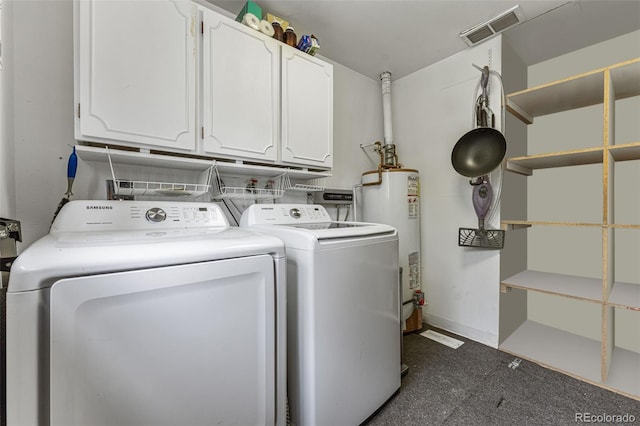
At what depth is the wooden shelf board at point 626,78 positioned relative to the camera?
5.16 ft

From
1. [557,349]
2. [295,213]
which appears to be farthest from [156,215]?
[557,349]

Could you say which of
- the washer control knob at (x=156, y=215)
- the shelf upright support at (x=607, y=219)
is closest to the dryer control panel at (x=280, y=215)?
the washer control knob at (x=156, y=215)

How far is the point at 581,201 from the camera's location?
2.27 m

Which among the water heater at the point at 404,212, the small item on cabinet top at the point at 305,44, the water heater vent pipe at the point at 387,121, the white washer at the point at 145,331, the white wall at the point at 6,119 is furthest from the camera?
the water heater vent pipe at the point at 387,121

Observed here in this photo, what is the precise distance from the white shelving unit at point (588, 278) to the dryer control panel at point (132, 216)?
7.29 feet

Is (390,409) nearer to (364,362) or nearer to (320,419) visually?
(364,362)

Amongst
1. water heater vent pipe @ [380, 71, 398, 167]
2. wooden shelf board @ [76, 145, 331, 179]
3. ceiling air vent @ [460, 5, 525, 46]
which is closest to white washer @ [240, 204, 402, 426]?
wooden shelf board @ [76, 145, 331, 179]

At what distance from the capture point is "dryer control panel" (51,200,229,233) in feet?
3.83

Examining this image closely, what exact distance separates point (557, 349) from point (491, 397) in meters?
0.95

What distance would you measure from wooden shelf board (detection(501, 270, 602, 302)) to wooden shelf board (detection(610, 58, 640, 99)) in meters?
1.40

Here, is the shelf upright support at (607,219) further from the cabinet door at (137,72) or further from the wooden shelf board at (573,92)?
the cabinet door at (137,72)

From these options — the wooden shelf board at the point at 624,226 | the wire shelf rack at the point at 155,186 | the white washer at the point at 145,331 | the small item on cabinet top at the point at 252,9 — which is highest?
the small item on cabinet top at the point at 252,9

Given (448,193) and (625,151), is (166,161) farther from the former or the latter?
(625,151)

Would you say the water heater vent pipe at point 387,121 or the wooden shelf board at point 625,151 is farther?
the water heater vent pipe at point 387,121
